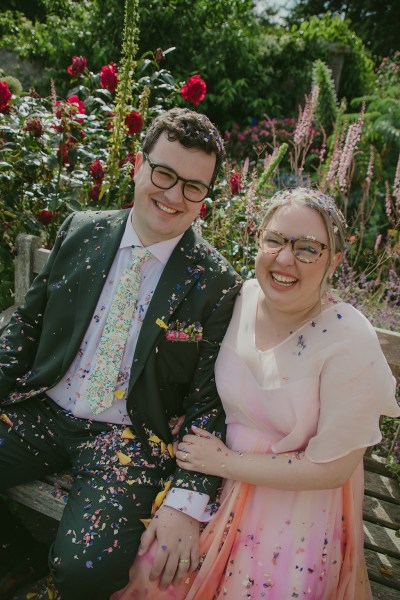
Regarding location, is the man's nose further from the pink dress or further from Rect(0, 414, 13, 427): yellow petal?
Rect(0, 414, 13, 427): yellow petal

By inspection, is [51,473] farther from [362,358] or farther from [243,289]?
[362,358]

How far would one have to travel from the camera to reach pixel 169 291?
2.04 metres

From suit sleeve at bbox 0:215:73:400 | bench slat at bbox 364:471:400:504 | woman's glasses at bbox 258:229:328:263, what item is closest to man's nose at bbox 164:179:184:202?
woman's glasses at bbox 258:229:328:263

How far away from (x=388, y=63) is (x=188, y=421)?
9.21 meters

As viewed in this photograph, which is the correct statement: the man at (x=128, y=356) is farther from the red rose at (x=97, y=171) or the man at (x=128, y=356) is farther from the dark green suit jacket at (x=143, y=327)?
the red rose at (x=97, y=171)

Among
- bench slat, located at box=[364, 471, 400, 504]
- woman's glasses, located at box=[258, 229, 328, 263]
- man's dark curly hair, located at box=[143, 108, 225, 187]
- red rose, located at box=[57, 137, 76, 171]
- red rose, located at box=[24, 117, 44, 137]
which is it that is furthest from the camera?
red rose, located at box=[57, 137, 76, 171]

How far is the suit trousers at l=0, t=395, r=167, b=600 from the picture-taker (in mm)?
1767

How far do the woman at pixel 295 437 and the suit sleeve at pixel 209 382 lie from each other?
67 mm

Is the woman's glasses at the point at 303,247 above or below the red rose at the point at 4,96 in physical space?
below

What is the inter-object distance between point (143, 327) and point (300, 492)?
808 millimetres

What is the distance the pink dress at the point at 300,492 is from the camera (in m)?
1.71

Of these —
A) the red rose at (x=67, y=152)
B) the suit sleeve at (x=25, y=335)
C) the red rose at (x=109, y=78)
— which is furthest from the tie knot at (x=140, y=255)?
the red rose at (x=109, y=78)

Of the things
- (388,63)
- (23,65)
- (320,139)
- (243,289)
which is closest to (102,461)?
(243,289)

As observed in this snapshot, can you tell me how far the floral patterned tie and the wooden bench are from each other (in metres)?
0.40
